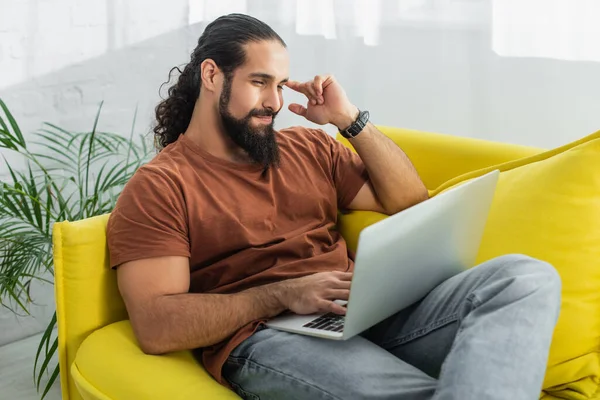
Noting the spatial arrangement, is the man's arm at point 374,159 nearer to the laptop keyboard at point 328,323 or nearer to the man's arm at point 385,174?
the man's arm at point 385,174

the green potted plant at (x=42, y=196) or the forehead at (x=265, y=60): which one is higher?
the forehead at (x=265, y=60)

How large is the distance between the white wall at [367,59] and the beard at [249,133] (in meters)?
0.88

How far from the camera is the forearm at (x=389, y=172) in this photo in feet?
6.67

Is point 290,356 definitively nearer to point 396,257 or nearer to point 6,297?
point 396,257

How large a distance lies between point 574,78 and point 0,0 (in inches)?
68.1

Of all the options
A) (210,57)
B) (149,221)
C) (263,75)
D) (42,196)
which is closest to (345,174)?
(263,75)

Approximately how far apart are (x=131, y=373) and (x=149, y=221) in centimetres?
31

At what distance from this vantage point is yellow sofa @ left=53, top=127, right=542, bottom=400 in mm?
1601

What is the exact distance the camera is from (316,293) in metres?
1.67

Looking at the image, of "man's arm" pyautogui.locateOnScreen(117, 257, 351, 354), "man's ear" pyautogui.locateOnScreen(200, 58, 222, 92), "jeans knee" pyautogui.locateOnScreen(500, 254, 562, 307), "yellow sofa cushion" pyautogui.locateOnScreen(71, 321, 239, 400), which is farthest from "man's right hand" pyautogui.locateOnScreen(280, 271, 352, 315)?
"man's ear" pyautogui.locateOnScreen(200, 58, 222, 92)

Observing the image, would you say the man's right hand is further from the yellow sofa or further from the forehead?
the forehead

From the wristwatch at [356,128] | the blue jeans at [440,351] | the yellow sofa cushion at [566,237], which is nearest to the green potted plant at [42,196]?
the wristwatch at [356,128]

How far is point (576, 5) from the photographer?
232cm

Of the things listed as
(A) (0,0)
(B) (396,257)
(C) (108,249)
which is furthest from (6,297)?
(B) (396,257)
